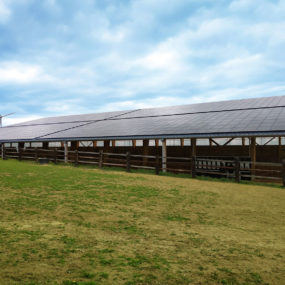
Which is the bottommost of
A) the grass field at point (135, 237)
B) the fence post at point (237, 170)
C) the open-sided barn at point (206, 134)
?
the grass field at point (135, 237)

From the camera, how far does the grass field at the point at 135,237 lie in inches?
156

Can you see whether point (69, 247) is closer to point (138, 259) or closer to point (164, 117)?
point (138, 259)

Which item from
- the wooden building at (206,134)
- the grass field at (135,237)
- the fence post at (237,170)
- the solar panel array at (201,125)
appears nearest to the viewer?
the grass field at (135,237)

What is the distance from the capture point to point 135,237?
17.7ft

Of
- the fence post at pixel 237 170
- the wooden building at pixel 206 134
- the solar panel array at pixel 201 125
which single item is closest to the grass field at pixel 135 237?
the fence post at pixel 237 170

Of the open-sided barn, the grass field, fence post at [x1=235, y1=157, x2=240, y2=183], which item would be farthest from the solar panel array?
the grass field

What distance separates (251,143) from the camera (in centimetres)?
1476

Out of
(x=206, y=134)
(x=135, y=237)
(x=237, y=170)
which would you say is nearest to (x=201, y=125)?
(x=206, y=134)

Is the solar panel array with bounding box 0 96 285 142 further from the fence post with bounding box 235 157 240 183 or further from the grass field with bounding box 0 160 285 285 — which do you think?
the grass field with bounding box 0 160 285 285

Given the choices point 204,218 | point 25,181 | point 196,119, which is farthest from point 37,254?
point 196,119

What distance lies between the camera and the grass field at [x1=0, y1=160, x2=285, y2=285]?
13.0 feet

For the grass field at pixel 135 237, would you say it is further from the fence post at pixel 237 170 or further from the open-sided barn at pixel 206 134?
the open-sided barn at pixel 206 134

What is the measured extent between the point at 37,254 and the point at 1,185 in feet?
19.2

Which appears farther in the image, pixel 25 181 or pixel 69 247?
pixel 25 181
